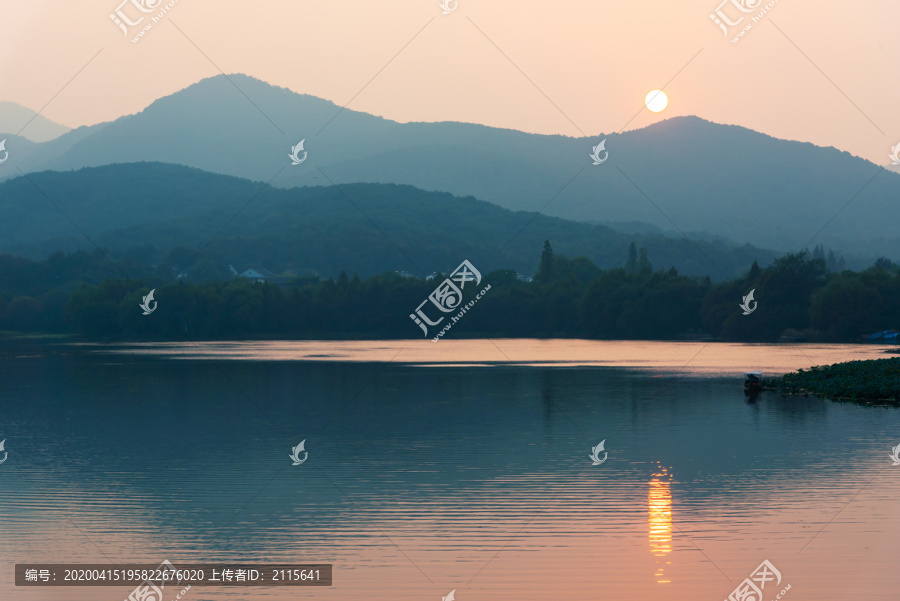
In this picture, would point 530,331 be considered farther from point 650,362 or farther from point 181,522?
point 181,522

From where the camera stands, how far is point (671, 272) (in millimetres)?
154250

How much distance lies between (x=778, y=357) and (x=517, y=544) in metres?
68.1

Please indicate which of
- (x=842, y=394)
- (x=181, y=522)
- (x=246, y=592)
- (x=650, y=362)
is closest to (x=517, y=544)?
(x=246, y=592)

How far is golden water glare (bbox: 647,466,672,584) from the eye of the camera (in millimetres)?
18484
